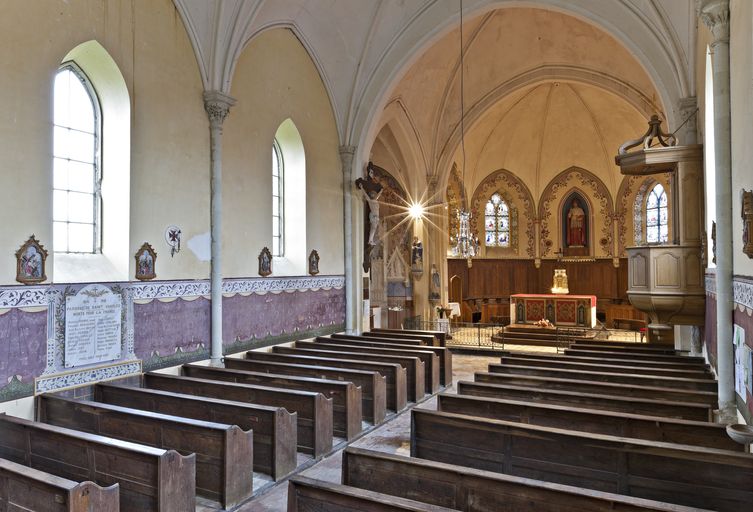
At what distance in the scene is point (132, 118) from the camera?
8375 mm

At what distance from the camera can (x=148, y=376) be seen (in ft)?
26.4

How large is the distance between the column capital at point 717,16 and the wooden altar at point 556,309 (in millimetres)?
14010

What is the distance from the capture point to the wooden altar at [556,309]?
1869 cm

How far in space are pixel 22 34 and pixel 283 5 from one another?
5857mm

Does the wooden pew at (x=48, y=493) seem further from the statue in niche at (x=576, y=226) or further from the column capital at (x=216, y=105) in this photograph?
the statue in niche at (x=576, y=226)

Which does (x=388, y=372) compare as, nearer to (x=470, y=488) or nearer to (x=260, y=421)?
(x=260, y=421)

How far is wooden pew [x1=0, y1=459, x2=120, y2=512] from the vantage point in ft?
12.4

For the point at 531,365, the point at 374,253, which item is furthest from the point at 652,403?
the point at 374,253

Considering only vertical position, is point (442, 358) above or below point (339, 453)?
above

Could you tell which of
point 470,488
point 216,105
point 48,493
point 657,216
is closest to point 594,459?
point 470,488

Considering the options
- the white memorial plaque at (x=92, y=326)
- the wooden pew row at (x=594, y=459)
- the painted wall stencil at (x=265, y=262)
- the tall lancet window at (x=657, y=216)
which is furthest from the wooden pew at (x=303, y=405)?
the tall lancet window at (x=657, y=216)

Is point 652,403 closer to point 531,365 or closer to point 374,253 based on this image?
point 531,365

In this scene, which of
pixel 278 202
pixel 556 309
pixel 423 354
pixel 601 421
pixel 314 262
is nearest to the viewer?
pixel 601 421

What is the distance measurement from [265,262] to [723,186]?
818 cm
